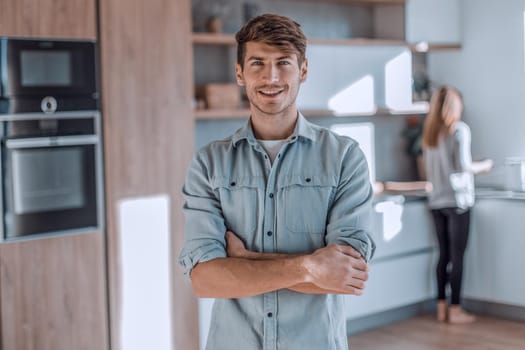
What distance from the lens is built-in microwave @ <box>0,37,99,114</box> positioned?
3916 mm

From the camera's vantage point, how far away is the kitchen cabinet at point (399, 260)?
18.1 feet

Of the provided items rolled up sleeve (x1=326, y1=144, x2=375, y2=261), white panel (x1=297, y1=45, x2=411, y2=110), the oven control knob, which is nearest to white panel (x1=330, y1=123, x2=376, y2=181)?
white panel (x1=297, y1=45, x2=411, y2=110)

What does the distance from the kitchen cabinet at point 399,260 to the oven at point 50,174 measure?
1976 millimetres

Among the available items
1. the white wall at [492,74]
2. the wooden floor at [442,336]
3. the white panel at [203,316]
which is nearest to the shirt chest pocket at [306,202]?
the white panel at [203,316]

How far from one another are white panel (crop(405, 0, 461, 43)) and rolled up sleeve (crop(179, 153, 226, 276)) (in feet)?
13.7

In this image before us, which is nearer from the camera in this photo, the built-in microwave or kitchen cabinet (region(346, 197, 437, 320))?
the built-in microwave

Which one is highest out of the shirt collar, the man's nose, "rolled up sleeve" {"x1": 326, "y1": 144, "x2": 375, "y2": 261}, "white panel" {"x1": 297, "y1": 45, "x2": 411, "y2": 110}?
"white panel" {"x1": 297, "y1": 45, "x2": 411, "y2": 110}

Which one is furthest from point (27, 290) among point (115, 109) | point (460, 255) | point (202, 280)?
point (460, 255)

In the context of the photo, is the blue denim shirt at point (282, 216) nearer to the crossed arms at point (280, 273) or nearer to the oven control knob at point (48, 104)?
the crossed arms at point (280, 273)

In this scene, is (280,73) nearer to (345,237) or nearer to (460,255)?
(345,237)

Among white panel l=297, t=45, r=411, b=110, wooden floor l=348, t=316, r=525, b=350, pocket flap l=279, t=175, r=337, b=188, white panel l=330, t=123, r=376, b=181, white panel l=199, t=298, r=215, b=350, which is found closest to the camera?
pocket flap l=279, t=175, r=337, b=188

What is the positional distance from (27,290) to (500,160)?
362 cm

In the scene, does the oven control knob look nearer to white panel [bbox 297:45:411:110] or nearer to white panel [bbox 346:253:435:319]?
white panel [bbox 297:45:411:110]

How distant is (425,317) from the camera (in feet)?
19.7
